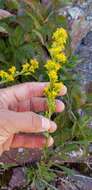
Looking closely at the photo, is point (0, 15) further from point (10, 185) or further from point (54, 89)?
point (10, 185)

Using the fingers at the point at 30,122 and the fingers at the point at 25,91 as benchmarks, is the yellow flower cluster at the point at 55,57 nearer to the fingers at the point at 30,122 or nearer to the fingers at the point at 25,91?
the fingers at the point at 30,122

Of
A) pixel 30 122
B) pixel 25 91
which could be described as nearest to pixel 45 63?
pixel 25 91

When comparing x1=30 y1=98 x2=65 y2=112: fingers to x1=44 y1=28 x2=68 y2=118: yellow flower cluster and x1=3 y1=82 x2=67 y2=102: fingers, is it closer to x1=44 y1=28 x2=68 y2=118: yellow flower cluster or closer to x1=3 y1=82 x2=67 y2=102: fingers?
x1=3 y1=82 x2=67 y2=102: fingers

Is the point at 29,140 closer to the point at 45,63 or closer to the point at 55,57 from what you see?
the point at 45,63

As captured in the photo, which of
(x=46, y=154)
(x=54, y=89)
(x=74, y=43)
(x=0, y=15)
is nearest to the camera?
(x=54, y=89)

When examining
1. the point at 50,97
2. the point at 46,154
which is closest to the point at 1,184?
the point at 46,154

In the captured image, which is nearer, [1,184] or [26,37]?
[26,37]

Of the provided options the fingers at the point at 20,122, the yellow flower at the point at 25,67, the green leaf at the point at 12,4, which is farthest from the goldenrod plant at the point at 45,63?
the fingers at the point at 20,122

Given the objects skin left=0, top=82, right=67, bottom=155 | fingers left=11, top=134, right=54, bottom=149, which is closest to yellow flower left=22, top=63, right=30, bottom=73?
skin left=0, top=82, right=67, bottom=155

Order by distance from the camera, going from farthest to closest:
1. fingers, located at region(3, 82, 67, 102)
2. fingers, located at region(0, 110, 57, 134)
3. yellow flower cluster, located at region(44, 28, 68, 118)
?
fingers, located at region(3, 82, 67, 102), fingers, located at region(0, 110, 57, 134), yellow flower cluster, located at region(44, 28, 68, 118)
